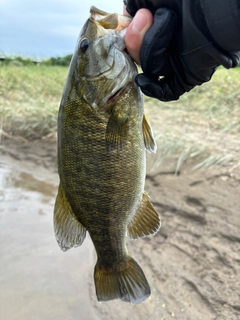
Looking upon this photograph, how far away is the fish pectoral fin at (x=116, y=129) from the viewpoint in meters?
1.83

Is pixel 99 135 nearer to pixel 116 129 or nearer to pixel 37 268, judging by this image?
pixel 116 129

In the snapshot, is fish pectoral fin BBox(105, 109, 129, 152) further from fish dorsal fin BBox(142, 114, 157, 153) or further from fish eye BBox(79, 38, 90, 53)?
fish eye BBox(79, 38, 90, 53)

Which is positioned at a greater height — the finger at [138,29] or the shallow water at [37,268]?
the finger at [138,29]

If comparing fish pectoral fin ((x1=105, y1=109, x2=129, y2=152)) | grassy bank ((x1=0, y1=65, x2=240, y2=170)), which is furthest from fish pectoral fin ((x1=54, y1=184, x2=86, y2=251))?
grassy bank ((x1=0, y1=65, x2=240, y2=170))

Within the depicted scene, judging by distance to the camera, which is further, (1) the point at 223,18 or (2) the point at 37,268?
(2) the point at 37,268

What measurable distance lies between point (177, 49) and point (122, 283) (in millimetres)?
1272

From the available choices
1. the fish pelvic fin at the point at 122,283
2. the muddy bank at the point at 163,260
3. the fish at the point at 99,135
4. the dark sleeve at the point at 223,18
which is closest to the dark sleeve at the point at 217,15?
the dark sleeve at the point at 223,18

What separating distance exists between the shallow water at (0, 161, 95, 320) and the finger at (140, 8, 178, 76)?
2.32 metres

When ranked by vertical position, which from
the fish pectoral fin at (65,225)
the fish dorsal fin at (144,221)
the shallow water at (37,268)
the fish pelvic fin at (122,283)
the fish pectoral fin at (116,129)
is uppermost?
the fish pectoral fin at (116,129)

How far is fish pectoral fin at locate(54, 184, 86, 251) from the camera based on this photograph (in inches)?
80.5

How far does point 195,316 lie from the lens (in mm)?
Answer: 3186

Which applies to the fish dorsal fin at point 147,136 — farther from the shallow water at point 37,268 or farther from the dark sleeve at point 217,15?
the shallow water at point 37,268

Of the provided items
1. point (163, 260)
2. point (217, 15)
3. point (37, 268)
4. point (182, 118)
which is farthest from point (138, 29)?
point (182, 118)

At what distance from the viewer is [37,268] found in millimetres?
3781
